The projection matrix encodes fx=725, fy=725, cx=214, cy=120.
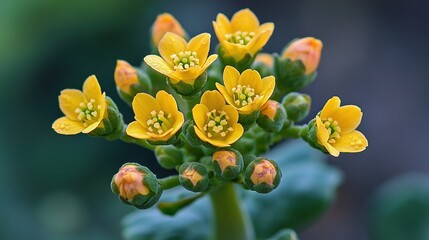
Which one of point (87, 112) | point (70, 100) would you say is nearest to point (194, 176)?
point (87, 112)

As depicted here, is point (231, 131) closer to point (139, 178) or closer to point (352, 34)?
point (139, 178)

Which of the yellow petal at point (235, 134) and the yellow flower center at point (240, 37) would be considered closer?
the yellow petal at point (235, 134)

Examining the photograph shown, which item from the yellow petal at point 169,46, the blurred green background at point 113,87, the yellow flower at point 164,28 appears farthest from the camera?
the blurred green background at point 113,87

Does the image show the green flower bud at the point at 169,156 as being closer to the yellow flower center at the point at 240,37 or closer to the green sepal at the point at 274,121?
the green sepal at the point at 274,121

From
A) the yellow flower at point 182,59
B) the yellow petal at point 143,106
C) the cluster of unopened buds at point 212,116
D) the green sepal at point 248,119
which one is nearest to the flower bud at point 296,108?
the cluster of unopened buds at point 212,116

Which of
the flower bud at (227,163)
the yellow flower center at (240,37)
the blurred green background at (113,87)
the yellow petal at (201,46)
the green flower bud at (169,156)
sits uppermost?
the yellow petal at (201,46)

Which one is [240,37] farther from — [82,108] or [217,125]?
[82,108]

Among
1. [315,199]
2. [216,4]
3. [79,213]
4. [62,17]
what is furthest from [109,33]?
[315,199]
